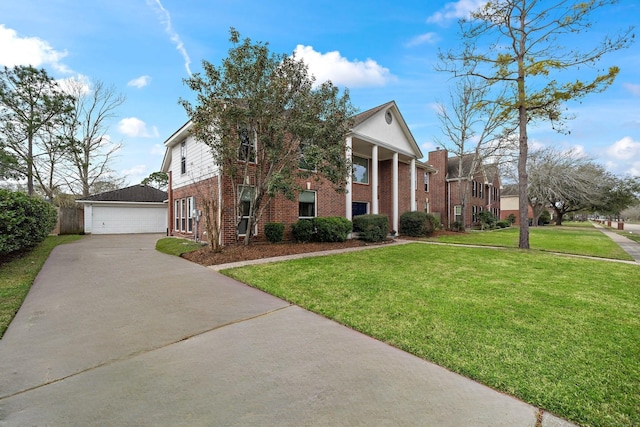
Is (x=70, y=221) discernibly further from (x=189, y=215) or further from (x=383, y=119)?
(x=383, y=119)

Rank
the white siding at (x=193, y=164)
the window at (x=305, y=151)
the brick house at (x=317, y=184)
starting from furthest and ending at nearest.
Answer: the white siding at (x=193, y=164) < the brick house at (x=317, y=184) < the window at (x=305, y=151)

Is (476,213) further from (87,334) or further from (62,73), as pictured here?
(62,73)

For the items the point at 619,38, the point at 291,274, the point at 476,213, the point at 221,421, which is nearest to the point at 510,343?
the point at 221,421

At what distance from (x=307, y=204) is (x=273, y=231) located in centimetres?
273

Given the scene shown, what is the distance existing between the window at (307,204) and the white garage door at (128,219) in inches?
565

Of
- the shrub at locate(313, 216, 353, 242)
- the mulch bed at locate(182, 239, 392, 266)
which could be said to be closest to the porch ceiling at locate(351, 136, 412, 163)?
the shrub at locate(313, 216, 353, 242)

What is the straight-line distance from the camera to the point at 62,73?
69.2ft

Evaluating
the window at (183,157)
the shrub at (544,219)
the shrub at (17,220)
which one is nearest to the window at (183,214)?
the window at (183,157)

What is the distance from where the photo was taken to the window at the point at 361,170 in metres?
17.1

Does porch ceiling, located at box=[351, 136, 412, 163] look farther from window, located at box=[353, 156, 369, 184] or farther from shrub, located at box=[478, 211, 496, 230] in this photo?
shrub, located at box=[478, 211, 496, 230]

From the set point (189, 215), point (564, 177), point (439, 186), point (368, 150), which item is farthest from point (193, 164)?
point (564, 177)

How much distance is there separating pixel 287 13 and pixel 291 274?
863cm

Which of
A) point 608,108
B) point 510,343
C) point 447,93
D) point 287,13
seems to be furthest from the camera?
point 447,93

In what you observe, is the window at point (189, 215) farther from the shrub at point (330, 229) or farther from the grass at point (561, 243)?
the grass at point (561, 243)
